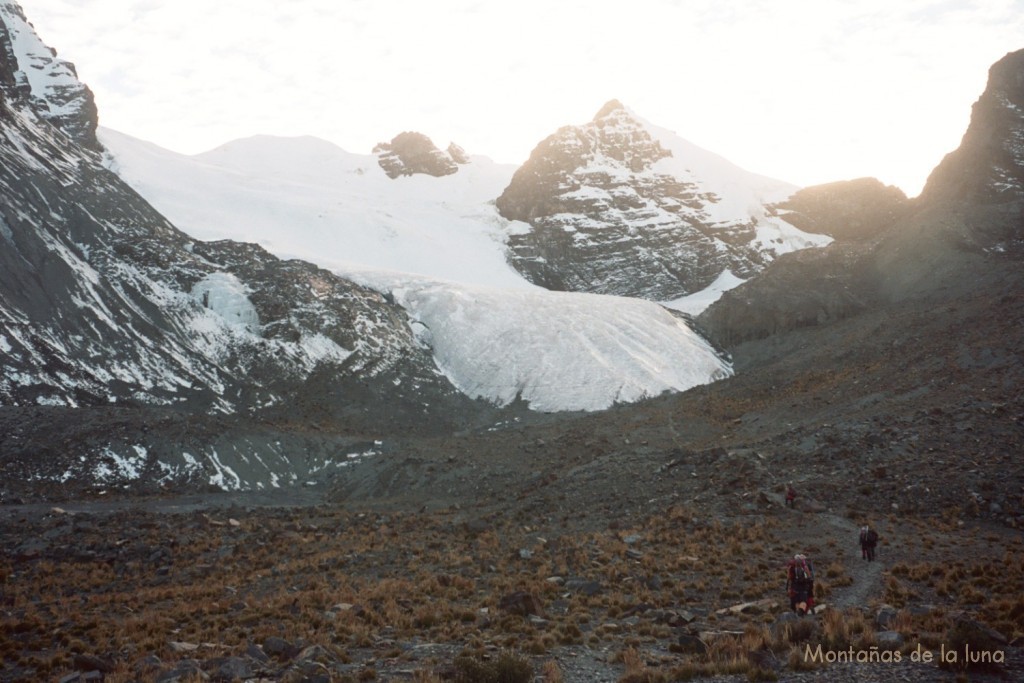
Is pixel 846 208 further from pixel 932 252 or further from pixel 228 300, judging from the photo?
pixel 228 300

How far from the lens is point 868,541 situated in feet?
72.4

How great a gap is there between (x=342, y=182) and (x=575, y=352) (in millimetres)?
102593

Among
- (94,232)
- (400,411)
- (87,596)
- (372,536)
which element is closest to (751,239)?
(400,411)

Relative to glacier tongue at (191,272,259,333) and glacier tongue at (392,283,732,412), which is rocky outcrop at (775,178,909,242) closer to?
glacier tongue at (392,283,732,412)

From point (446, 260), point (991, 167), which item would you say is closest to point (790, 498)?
point (991, 167)

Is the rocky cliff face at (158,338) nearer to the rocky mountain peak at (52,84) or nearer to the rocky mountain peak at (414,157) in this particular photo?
the rocky mountain peak at (52,84)

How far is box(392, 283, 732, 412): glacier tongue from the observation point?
68.2 meters

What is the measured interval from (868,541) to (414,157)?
541 feet

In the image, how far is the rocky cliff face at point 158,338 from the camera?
45.2m

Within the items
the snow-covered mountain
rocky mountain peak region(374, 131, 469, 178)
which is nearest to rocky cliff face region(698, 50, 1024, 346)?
the snow-covered mountain

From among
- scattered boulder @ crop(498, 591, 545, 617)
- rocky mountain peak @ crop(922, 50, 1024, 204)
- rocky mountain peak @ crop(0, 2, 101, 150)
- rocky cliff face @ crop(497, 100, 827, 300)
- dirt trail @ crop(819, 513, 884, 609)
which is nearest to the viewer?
scattered boulder @ crop(498, 591, 545, 617)

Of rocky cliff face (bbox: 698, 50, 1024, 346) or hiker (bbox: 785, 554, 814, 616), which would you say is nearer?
hiker (bbox: 785, 554, 814, 616)

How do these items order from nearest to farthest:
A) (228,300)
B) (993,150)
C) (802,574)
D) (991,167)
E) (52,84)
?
(802,574)
(228,300)
(991,167)
(993,150)
(52,84)

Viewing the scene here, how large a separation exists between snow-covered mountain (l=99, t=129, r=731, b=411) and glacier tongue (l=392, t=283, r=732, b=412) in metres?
0.19
